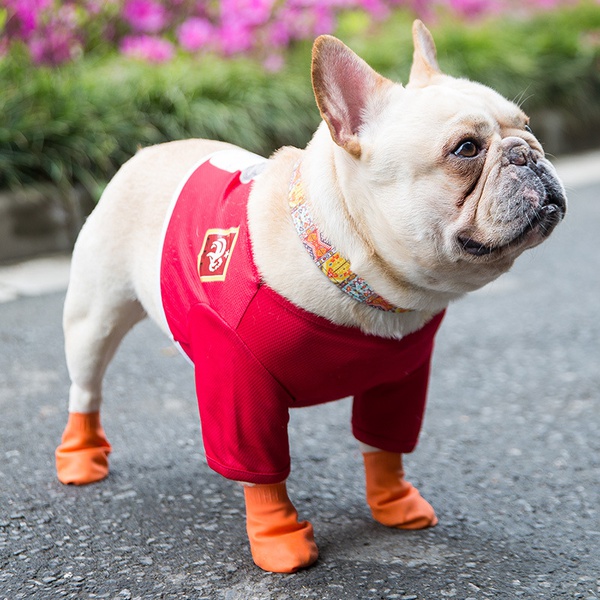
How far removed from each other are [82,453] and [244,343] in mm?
848

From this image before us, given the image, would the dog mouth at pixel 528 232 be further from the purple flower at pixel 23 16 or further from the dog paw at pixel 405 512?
the purple flower at pixel 23 16

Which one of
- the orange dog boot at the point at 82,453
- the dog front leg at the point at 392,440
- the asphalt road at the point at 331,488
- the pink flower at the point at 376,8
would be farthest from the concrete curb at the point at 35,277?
the pink flower at the point at 376,8

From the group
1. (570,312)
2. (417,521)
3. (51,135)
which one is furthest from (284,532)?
(51,135)

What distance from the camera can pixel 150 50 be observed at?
6.36m

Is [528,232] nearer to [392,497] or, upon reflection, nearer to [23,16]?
[392,497]

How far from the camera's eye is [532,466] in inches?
109

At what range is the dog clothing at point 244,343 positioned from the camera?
2012 millimetres

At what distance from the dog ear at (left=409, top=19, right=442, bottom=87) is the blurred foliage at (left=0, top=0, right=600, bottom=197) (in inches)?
103

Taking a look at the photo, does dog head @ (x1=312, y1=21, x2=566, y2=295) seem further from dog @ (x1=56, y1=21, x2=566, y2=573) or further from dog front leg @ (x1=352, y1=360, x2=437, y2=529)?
dog front leg @ (x1=352, y1=360, x2=437, y2=529)

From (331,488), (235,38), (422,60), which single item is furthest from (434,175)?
(235,38)

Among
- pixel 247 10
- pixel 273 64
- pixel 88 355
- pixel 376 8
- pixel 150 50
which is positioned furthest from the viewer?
pixel 376 8

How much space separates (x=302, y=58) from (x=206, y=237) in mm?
4962

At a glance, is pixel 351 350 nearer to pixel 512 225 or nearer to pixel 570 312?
pixel 512 225

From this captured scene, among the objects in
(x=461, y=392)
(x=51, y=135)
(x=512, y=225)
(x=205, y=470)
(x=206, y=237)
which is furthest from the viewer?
(x=51, y=135)
